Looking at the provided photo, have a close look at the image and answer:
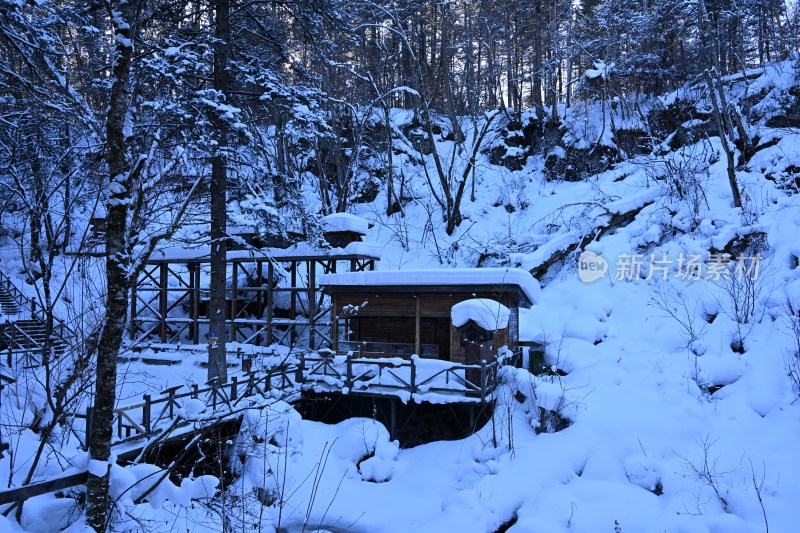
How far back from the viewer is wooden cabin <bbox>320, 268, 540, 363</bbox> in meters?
14.9

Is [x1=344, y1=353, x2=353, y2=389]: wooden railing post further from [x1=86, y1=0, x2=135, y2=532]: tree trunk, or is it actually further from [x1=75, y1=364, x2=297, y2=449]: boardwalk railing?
[x1=86, y1=0, x2=135, y2=532]: tree trunk

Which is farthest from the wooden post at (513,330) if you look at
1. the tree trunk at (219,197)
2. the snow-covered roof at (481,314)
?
the tree trunk at (219,197)

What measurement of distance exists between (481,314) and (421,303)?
3.33 m

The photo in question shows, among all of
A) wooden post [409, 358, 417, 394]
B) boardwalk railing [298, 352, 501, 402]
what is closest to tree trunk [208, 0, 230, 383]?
boardwalk railing [298, 352, 501, 402]

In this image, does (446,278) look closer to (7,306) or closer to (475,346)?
(475,346)

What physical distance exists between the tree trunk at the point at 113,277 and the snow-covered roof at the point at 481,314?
10076 mm

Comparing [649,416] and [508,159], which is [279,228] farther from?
[508,159]

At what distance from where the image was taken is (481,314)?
13133mm

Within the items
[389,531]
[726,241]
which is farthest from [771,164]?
[389,531]

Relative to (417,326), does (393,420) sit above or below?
below

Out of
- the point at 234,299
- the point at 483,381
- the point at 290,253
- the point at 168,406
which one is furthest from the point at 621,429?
the point at 234,299

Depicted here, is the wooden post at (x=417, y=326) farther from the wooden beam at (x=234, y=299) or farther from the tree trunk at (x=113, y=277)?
the tree trunk at (x=113, y=277)

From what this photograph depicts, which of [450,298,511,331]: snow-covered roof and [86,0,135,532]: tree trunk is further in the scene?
[450,298,511,331]: snow-covered roof

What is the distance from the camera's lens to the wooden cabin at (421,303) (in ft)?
49.0
